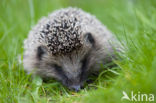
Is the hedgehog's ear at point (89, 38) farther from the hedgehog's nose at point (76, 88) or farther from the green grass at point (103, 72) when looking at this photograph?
the hedgehog's nose at point (76, 88)

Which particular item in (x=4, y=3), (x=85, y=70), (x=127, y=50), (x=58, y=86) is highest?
(x=4, y=3)

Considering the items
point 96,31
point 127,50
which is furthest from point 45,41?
point 127,50

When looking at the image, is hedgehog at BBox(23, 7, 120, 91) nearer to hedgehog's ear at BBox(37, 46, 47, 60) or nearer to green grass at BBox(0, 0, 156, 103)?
hedgehog's ear at BBox(37, 46, 47, 60)

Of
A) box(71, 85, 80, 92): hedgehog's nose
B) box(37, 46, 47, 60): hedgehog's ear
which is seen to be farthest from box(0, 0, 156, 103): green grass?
box(37, 46, 47, 60): hedgehog's ear

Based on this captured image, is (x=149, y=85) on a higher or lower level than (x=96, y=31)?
lower

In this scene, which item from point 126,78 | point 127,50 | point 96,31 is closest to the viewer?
point 126,78

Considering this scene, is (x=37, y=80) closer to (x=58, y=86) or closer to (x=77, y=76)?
(x=58, y=86)

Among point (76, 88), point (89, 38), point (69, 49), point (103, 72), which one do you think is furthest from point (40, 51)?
point (103, 72)
